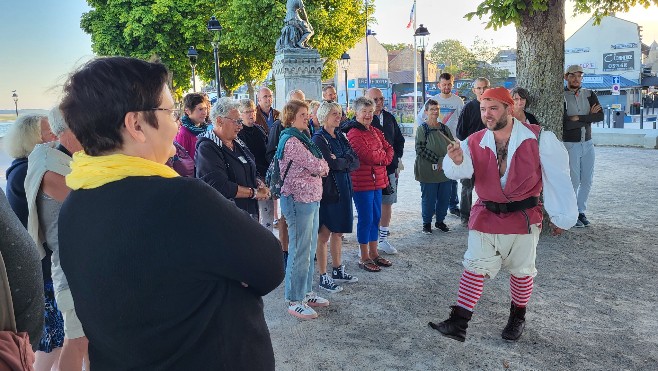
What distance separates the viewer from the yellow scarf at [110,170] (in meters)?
1.36

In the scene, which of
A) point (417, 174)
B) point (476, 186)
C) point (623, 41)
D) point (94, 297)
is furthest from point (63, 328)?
point (623, 41)

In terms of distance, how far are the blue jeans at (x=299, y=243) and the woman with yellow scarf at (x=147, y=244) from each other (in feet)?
10.2

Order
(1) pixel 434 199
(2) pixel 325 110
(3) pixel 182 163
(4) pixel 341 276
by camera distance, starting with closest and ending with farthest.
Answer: (3) pixel 182 163 < (2) pixel 325 110 < (4) pixel 341 276 < (1) pixel 434 199

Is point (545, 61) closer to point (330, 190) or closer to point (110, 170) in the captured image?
point (330, 190)

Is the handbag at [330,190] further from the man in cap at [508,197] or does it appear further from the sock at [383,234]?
the sock at [383,234]

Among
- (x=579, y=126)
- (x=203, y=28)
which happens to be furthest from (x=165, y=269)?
(x=203, y=28)

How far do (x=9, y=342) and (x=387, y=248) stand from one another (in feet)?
17.8

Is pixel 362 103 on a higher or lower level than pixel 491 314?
higher

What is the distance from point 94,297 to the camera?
4.59 ft

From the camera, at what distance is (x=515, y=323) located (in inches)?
162

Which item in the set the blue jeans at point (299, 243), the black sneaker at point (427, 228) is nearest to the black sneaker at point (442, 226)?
the black sneaker at point (427, 228)

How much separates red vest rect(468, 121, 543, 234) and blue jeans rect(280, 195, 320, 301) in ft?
4.71

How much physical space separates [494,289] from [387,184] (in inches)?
67.1

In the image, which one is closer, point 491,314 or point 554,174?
point 554,174
